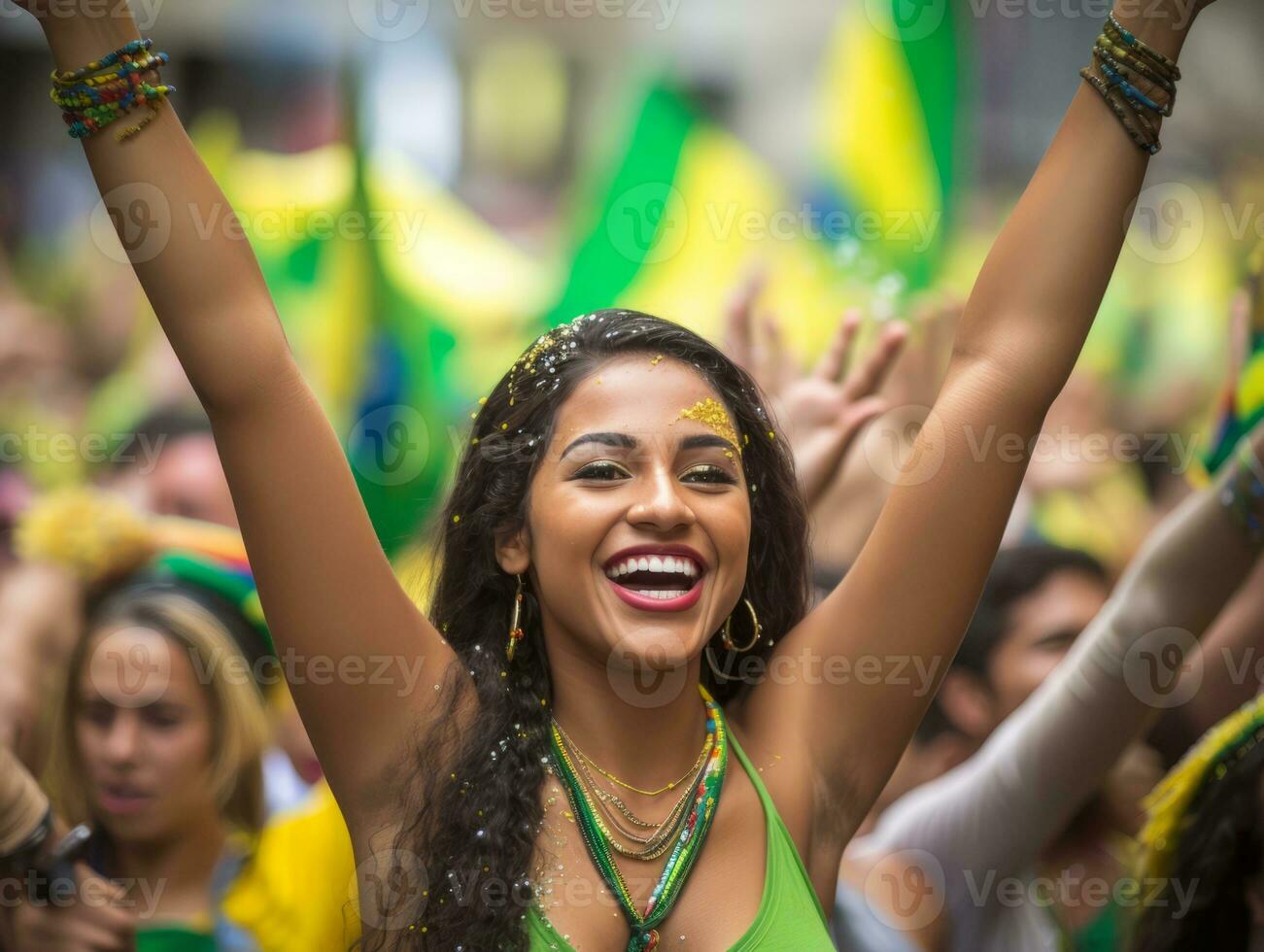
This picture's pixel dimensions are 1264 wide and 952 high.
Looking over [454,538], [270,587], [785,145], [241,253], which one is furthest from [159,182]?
[785,145]

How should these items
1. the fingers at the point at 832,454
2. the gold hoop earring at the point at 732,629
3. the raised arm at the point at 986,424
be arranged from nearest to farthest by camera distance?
the raised arm at the point at 986,424
the gold hoop earring at the point at 732,629
the fingers at the point at 832,454

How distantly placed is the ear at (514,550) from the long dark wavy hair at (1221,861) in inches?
65.4

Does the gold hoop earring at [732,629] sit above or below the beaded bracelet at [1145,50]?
below

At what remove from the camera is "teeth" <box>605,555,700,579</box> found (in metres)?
1.57

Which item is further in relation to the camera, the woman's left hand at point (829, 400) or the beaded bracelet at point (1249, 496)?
the beaded bracelet at point (1249, 496)

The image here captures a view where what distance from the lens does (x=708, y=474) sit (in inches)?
Result: 64.6

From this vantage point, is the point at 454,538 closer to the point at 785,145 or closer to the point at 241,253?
the point at 241,253

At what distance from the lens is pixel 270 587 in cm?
154

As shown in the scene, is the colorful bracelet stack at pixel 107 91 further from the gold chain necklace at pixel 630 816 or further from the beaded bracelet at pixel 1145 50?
the beaded bracelet at pixel 1145 50

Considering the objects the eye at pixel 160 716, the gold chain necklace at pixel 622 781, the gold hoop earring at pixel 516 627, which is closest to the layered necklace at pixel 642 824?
the gold chain necklace at pixel 622 781

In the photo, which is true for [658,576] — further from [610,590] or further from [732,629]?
[732,629]

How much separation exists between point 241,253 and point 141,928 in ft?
6.77

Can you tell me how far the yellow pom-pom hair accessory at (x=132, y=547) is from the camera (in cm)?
337

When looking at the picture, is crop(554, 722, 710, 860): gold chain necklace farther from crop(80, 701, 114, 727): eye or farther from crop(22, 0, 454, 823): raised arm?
crop(80, 701, 114, 727): eye
